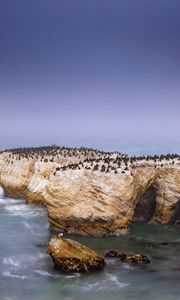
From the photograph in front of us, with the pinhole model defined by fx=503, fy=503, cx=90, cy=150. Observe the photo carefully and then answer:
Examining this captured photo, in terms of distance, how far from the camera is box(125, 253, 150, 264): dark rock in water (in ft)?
203

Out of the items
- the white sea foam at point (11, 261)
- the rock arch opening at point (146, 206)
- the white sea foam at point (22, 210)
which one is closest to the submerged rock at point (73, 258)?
the white sea foam at point (11, 261)

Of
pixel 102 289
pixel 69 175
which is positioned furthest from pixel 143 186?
pixel 102 289

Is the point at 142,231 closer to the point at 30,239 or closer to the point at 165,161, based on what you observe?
the point at 165,161

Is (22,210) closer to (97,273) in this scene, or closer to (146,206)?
(146,206)

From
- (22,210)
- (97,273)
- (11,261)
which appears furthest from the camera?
(22,210)

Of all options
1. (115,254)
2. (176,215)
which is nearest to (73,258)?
(115,254)

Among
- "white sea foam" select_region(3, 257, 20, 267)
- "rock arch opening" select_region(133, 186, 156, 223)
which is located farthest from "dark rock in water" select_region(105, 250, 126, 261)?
"rock arch opening" select_region(133, 186, 156, 223)

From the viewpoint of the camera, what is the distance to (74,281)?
55.7m

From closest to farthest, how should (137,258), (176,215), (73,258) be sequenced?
(73,258)
(137,258)
(176,215)

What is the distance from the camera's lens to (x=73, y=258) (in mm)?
58469

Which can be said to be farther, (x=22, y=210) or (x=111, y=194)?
(x=22, y=210)

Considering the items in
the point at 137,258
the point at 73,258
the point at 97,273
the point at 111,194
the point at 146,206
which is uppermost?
the point at 111,194

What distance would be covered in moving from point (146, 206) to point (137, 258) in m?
26.4

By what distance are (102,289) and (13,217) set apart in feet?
127
